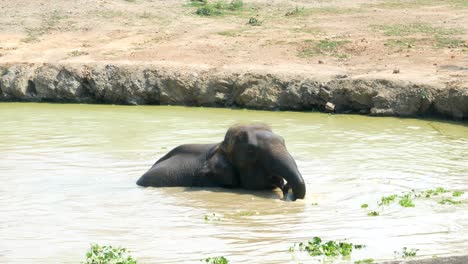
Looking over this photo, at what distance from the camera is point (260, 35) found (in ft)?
79.5

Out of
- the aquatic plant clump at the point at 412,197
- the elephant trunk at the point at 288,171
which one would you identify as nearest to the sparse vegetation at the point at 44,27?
the elephant trunk at the point at 288,171

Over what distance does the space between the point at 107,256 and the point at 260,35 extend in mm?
16390

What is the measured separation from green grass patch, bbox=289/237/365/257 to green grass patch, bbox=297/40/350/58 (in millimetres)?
13474

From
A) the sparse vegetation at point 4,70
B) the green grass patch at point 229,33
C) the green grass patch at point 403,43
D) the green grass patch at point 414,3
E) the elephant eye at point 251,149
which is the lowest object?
the sparse vegetation at point 4,70

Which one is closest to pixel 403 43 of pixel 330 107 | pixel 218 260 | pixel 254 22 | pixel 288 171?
pixel 330 107

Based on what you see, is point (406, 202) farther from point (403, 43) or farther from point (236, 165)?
point (403, 43)

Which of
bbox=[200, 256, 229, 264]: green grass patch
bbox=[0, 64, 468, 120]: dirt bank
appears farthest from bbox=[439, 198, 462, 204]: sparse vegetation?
bbox=[0, 64, 468, 120]: dirt bank

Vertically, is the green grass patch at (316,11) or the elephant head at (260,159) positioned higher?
the green grass patch at (316,11)

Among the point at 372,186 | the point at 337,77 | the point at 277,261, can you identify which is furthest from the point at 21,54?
the point at 277,261

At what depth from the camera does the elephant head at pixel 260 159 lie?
35.7 feet

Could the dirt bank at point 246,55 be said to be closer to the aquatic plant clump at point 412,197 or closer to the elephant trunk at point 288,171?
the aquatic plant clump at point 412,197

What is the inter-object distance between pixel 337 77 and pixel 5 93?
7677 millimetres

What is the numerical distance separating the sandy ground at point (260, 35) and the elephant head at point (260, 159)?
8258 mm

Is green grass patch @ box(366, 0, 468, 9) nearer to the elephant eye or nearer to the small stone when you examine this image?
the small stone
